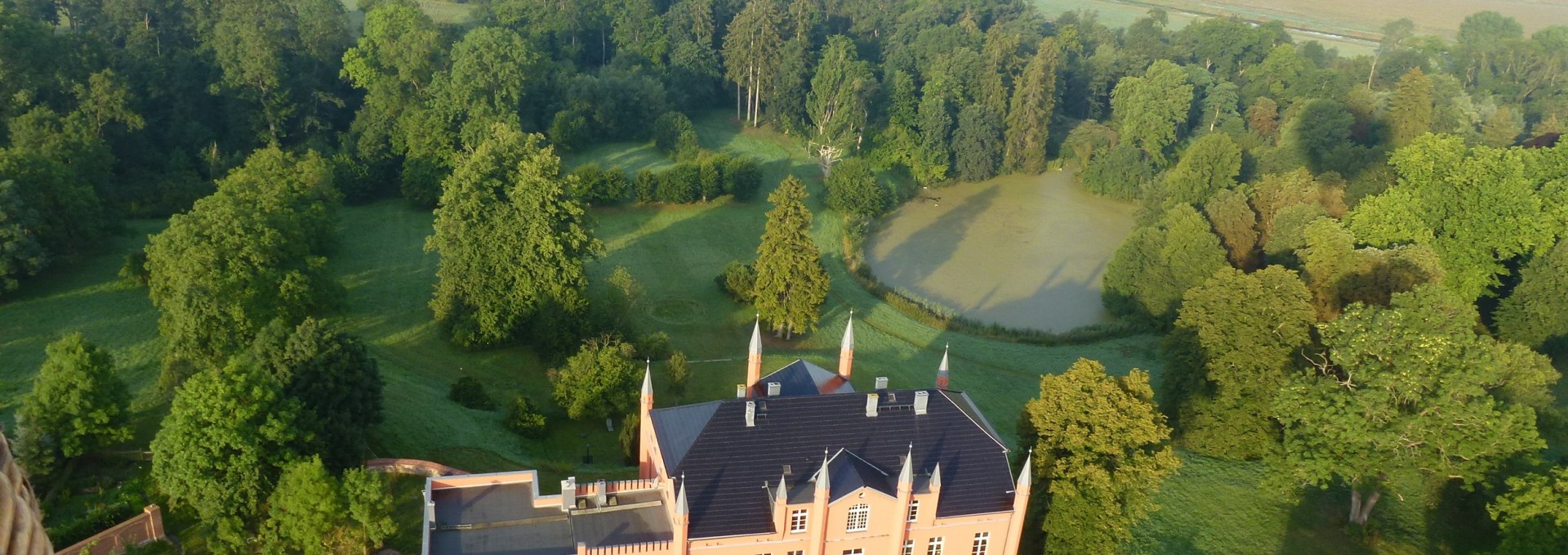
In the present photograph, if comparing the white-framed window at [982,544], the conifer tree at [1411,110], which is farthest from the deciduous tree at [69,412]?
the conifer tree at [1411,110]

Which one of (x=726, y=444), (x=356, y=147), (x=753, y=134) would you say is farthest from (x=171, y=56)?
(x=726, y=444)

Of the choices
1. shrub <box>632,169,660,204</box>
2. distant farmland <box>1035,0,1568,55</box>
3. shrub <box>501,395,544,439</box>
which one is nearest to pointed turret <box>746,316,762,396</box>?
shrub <box>501,395,544,439</box>

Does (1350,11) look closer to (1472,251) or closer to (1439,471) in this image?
(1472,251)

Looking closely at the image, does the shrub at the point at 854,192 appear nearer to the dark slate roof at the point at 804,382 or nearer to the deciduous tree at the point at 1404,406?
the dark slate roof at the point at 804,382

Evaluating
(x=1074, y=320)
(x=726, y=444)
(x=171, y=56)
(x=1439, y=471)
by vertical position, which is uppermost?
(x=171, y=56)

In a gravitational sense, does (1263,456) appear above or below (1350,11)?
below
